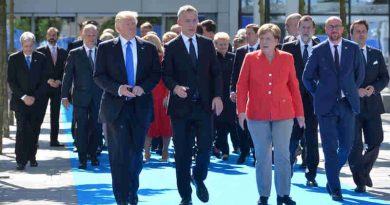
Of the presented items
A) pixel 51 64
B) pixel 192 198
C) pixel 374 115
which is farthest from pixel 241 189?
pixel 51 64

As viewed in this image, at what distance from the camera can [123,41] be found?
10.9 metres

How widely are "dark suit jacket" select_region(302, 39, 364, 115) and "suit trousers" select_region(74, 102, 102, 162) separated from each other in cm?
469

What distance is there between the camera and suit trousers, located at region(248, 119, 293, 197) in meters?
11.0

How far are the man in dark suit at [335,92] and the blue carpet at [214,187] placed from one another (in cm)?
47

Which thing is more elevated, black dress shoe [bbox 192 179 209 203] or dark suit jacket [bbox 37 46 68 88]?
dark suit jacket [bbox 37 46 68 88]

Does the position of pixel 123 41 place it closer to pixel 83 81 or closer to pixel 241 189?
pixel 241 189

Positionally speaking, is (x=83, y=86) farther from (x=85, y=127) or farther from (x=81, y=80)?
(x=85, y=127)

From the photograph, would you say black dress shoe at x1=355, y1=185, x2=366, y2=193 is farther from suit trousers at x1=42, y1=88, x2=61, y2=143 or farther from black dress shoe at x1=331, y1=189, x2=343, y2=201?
suit trousers at x1=42, y1=88, x2=61, y2=143

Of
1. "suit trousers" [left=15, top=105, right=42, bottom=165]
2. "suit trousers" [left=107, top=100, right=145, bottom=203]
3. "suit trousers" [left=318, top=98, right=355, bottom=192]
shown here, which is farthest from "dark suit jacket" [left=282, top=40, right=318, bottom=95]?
"suit trousers" [left=15, top=105, right=42, bottom=165]

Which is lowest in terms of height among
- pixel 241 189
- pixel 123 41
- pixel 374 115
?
pixel 241 189

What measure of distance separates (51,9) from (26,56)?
2370cm

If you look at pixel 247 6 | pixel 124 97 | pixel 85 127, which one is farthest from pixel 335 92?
pixel 247 6

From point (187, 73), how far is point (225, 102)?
5.38 meters

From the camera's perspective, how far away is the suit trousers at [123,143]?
1080cm
